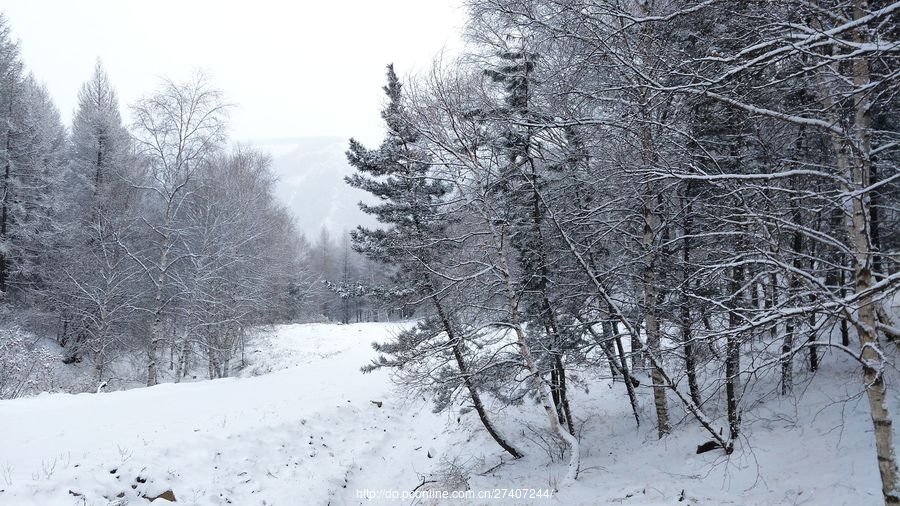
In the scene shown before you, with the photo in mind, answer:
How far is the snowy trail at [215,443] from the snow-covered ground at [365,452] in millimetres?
31

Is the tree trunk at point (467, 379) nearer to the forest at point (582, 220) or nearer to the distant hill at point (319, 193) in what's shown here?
the forest at point (582, 220)

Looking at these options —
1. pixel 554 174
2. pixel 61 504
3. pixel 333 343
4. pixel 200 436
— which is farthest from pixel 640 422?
pixel 333 343

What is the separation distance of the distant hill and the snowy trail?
326 feet

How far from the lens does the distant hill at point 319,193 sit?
13100 centimetres

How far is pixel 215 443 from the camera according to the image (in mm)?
9258

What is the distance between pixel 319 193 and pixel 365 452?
6042 inches

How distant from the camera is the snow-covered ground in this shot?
21.3 feet

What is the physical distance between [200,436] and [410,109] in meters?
8.34

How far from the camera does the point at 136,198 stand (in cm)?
1948

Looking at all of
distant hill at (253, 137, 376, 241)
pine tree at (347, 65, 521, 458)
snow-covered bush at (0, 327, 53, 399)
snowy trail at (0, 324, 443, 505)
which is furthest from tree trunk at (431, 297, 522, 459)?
distant hill at (253, 137, 376, 241)


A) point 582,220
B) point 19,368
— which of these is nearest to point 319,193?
point 19,368

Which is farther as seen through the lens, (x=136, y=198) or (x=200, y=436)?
(x=136, y=198)

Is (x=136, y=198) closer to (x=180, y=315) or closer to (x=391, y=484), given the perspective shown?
(x=180, y=315)

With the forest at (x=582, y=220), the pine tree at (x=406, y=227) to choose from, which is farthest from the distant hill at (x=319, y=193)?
the pine tree at (x=406, y=227)
